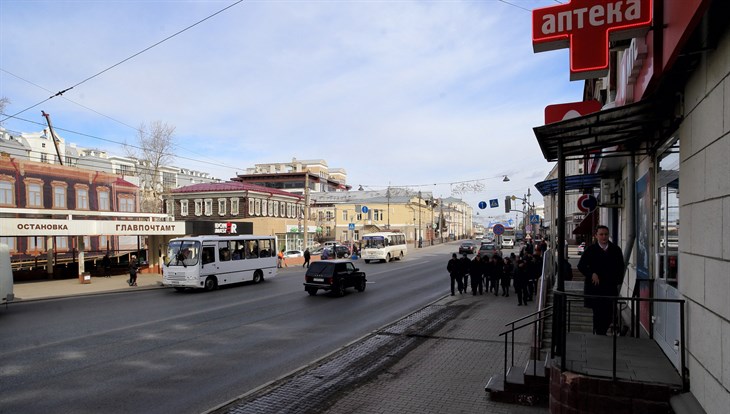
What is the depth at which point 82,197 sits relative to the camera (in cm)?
4303

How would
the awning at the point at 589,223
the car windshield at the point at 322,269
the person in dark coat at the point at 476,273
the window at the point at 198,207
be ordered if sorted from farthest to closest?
the window at the point at 198,207, the awning at the point at 589,223, the car windshield at the point at 322,269, the person in dark coat at the point at 476,273

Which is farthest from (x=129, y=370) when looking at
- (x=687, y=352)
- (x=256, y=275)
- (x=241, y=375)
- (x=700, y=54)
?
(x=256, y=275)

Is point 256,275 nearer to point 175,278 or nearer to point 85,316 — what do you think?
point 175,278

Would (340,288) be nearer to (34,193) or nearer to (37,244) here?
(34,193)

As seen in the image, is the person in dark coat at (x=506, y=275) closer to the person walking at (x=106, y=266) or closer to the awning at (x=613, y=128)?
the awning at (x=613, y=128)

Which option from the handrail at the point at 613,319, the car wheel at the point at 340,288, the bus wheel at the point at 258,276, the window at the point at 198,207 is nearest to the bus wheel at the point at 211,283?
the bus wheel at the point at 258,276

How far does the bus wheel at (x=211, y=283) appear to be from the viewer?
21.6 metres

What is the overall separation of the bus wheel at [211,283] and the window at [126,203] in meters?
30.0

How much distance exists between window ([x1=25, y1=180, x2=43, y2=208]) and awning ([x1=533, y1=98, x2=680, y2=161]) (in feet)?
145

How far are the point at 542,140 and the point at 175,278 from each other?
753 inches

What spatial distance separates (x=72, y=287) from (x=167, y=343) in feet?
51.1

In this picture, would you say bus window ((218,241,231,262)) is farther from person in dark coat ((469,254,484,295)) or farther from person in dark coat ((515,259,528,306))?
person in dark coat ((515,259,528,306))

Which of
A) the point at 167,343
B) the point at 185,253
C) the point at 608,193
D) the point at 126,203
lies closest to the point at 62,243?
the point at 126,203

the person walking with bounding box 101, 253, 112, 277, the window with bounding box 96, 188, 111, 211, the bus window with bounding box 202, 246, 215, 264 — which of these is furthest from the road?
the window with bounding box 96, 188, 111, 211
